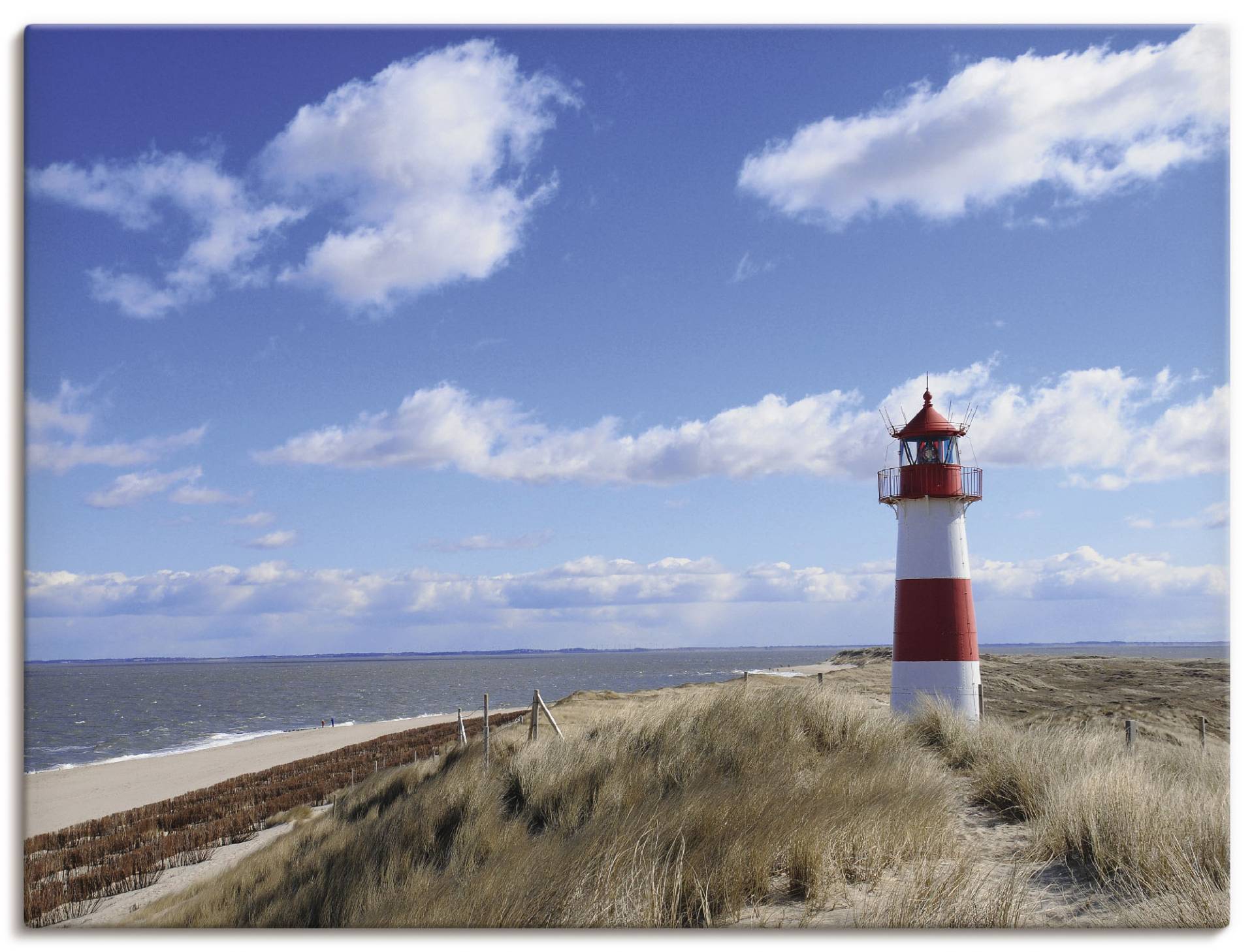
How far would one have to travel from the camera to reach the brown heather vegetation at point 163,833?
7113mm

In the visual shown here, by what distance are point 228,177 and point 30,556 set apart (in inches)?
119

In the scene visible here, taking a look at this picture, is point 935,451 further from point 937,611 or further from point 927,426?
point 937,611

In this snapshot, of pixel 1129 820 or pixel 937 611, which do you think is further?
pixel 937 611

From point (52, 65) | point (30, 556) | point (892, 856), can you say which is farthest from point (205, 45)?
point (892, 856)

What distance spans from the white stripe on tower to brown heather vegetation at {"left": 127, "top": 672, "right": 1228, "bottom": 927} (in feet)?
6.22

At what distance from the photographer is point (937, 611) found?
30.1 feet

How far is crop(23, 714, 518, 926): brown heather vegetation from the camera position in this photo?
7.11 m

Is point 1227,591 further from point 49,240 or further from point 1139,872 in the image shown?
point 49,240

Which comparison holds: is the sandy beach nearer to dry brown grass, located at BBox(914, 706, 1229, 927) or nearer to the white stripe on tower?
the white stripe on tower

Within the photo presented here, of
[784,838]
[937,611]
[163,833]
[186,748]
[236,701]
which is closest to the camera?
[784,838]

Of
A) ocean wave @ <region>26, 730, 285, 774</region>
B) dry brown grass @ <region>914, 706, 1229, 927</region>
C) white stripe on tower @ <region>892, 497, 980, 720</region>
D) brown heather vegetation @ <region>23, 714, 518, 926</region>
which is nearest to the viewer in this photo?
dry brown grass @ <region>914, 706, 1229, 927</region>

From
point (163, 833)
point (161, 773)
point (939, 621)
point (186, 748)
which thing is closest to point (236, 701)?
point (186, 748)

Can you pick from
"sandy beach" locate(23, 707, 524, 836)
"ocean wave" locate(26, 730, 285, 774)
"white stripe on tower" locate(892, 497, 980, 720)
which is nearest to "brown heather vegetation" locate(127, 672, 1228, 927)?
"white stripe on tower" locate(892, 497, 980, 720)

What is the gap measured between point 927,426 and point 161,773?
23.1 m
